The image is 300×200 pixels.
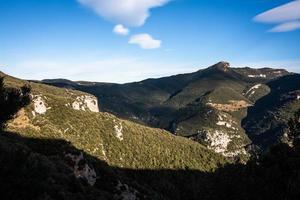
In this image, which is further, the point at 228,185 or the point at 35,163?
the point at 228,185

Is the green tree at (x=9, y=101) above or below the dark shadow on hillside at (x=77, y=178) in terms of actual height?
above

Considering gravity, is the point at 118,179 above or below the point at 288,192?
below

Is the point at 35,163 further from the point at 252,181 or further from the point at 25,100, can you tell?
the point at 252,181

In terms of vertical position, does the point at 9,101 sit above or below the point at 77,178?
above

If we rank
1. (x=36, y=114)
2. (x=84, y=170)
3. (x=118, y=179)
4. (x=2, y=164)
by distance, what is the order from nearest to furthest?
(x=2, y=164)
(x=84, y=170)
(x=118, y=179)
(x=36, y=114)

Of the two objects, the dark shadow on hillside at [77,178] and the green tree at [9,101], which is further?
the green tree at [9,101]

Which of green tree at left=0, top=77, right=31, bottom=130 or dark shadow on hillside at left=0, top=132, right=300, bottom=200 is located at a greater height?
green tree at left=0, top=77, right=31, bottom=130

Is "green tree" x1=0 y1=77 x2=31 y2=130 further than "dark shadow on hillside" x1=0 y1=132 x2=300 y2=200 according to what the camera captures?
Yes

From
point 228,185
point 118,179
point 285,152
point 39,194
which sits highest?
point 39,194

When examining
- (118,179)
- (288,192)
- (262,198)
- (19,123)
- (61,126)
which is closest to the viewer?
(288,192)

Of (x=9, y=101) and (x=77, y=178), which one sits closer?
(x=77, y=178)

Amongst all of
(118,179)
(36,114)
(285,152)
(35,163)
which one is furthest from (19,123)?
(35,163)
